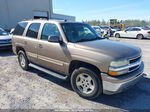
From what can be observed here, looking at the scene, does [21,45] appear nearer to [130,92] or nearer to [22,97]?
[22,97]

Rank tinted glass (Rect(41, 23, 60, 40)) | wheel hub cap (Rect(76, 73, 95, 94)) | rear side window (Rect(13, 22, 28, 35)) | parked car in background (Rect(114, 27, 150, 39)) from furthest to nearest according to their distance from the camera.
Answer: parked car in background (Rect(114, 27, 150, 39)) < rear side window (Rect(13, 22, 28, 35)) < tinted glass (Rect(41, 23, 60, 40)) < wheel hub cap (Rect(76, 73, 95, 94))

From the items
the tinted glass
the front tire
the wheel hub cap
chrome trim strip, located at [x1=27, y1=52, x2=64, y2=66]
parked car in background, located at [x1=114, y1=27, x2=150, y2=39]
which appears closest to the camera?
the front tire

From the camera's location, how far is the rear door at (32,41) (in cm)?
454

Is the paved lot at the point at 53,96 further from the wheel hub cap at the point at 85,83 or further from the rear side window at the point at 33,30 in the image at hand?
the rear side window at the point at 33,30

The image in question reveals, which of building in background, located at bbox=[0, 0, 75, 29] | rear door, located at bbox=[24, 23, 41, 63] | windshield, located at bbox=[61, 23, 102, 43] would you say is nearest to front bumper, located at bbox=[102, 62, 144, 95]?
windshield, located at bbox=[61, 23, 102, 43]

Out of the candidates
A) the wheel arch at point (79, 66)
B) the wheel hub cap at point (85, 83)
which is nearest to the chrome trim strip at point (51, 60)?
the wheel arch at point (79, 66)

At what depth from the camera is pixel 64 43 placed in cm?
364

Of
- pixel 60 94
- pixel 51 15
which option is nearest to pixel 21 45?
pixel 60 94

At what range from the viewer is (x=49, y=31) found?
4.18m

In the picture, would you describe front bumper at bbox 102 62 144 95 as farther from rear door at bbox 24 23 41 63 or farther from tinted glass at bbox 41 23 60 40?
rear door at bbox 24 23 41 63

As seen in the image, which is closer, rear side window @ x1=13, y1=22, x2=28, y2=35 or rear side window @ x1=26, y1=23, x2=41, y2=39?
rear side window @ x1=26, y1=23, x2=41, y2=39

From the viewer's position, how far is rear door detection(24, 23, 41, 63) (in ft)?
14.9

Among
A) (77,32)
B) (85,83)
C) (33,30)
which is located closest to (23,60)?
(33,30)

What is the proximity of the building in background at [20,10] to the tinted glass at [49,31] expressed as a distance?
1558 centimetres
